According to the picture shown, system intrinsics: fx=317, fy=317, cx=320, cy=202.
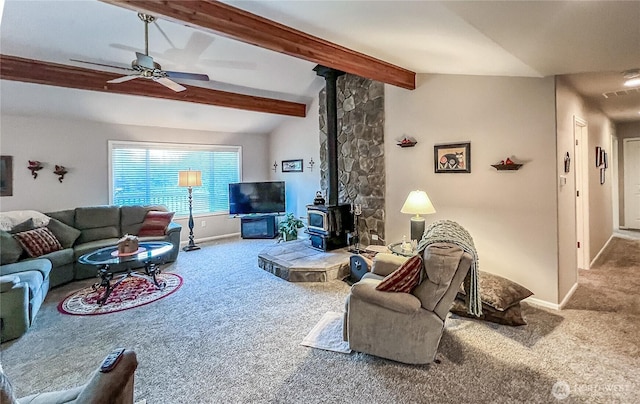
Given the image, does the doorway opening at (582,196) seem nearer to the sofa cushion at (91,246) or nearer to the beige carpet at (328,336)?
the beige carpet at (328,336)

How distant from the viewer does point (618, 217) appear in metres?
7.34

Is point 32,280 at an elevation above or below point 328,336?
above

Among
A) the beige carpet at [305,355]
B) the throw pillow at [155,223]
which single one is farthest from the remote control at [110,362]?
the throw pillow at [155,223]

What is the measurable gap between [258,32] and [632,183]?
8871mm

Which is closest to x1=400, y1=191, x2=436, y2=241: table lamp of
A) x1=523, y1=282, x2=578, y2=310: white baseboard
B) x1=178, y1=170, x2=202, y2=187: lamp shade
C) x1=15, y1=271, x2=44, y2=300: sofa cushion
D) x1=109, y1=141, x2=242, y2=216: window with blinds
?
x1=523, y1=282, x2=578, y2=310: white baseboard

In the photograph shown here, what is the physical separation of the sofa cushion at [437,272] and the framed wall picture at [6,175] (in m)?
5.98

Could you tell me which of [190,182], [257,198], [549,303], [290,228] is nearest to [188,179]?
[190,182]

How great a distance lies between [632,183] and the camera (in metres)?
7.18

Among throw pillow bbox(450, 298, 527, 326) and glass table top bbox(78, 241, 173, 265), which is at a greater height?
glass table top bbox(78, 241, 173, 265)

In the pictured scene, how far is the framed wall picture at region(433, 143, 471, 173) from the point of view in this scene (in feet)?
12.5

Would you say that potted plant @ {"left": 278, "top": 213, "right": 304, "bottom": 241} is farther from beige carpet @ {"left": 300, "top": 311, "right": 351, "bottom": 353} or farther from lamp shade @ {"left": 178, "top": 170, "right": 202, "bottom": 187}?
beige carpet @ {"left": 300, "top": 311, "right": 351, "bottom": 353}

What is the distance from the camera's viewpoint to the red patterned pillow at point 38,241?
4.00 meters

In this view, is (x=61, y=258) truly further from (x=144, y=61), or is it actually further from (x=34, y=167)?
(x=144, y=61)

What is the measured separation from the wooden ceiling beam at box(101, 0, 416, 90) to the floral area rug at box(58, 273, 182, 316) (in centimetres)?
295
